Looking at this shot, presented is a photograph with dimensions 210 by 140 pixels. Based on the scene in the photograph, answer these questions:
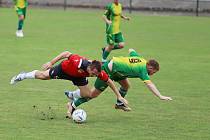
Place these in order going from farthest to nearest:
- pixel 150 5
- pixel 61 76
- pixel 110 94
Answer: pixel 150 5, pixel 110 94, pixel 61 76

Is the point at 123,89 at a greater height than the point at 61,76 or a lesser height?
lesser

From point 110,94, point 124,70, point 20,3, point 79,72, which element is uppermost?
point 79,72

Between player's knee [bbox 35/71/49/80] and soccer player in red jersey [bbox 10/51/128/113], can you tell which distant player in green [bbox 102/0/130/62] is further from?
soccer player in red jersey [bbox 10/51/128/113]

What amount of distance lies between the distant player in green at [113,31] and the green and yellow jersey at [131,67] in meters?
8.70

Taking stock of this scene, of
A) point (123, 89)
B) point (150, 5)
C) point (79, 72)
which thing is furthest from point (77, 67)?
point (150, 5)

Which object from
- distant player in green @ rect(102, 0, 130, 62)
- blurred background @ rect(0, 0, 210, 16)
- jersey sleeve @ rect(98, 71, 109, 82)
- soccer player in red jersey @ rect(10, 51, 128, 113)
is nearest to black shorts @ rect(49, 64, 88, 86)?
soccer player in red jersey @ rect(10, 51, 128, 113)

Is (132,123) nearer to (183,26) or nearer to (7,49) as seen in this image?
(7,49)

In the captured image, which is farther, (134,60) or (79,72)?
(134,60)

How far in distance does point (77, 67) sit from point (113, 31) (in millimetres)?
10091

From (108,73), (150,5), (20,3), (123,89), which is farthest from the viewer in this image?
(150,5)

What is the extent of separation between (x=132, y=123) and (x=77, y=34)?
60.8ft

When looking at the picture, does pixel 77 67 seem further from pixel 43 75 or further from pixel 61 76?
pixel 43 75

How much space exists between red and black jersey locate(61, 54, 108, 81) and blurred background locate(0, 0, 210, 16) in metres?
36.8

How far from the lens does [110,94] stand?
14.8 meters
